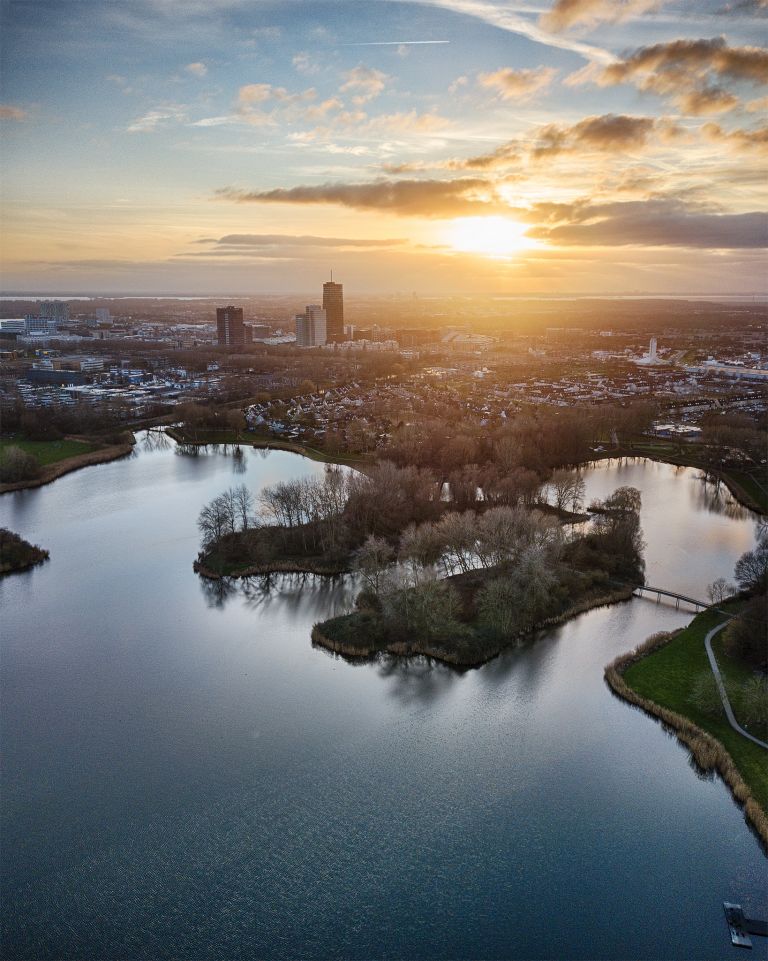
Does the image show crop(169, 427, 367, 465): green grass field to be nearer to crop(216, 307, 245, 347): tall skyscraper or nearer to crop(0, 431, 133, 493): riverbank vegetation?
crop(0, 431, 133, 493): riverbank vegetation

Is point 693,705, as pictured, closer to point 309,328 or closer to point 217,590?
point 217,590

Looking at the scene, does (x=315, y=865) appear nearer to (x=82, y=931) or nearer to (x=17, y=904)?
(x=82, y=931)

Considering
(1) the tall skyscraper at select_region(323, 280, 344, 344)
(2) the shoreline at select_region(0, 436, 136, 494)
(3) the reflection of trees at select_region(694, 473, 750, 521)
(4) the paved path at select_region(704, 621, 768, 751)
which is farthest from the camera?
(1) the tall skyscraper at select_region(323, 280, 344, 344)

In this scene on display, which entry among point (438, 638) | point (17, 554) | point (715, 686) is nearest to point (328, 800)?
point (438, 638)

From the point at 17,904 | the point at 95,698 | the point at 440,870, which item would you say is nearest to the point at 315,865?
the point at 440,870

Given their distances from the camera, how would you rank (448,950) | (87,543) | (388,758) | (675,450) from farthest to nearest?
(675,450), (87,543), (388,758), (448,950)

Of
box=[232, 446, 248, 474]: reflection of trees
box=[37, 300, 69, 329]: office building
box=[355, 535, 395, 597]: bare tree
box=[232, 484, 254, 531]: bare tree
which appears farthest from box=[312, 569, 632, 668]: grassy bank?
box=[37, 300, 69, 329]: office building
